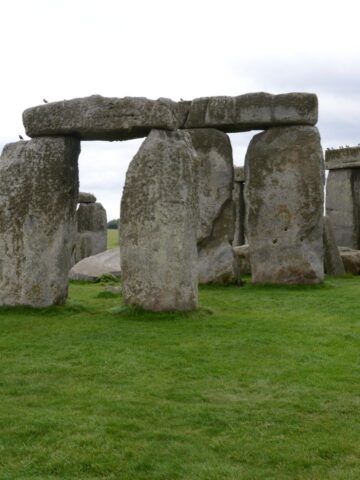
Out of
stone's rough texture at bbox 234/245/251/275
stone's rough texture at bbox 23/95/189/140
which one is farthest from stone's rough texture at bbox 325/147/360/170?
stone's rough texture at bbox 23/95/189/140

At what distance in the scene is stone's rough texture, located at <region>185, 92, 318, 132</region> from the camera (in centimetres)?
1282

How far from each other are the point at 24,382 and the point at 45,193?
3.94 metres

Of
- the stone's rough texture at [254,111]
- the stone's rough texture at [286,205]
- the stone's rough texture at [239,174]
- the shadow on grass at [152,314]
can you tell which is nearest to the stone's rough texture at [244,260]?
the stone's rough texture at [286,205]

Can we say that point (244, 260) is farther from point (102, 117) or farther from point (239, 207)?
point (102, 117)

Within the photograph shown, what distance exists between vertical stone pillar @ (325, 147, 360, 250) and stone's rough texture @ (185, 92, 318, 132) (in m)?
5.52

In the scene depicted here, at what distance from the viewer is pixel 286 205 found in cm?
1295

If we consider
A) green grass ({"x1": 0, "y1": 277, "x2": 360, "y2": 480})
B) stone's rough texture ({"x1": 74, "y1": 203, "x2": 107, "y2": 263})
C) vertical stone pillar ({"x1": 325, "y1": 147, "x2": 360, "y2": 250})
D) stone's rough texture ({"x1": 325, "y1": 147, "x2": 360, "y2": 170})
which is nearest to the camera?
green grass ({"x1": 0, "y1": 277, "x2": 360, "y2": 480})

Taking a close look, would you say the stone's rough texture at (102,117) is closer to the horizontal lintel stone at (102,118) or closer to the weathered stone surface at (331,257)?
the horizontal lintel stone at (102,118)

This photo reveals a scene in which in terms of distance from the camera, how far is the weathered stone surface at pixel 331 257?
15.0 metres

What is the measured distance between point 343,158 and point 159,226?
10654 mm

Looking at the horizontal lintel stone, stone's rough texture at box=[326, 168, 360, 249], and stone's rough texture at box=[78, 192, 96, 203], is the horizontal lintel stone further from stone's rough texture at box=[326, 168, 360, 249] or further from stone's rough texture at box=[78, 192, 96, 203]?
stone's rough texture at box=[78, 192, 96, 203]

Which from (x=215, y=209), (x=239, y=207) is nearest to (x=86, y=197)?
(x=239, y=207)

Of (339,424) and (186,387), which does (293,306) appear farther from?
(339,424)

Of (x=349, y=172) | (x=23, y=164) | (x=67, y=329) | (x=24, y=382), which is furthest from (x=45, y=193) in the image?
(x=349, y=172)
